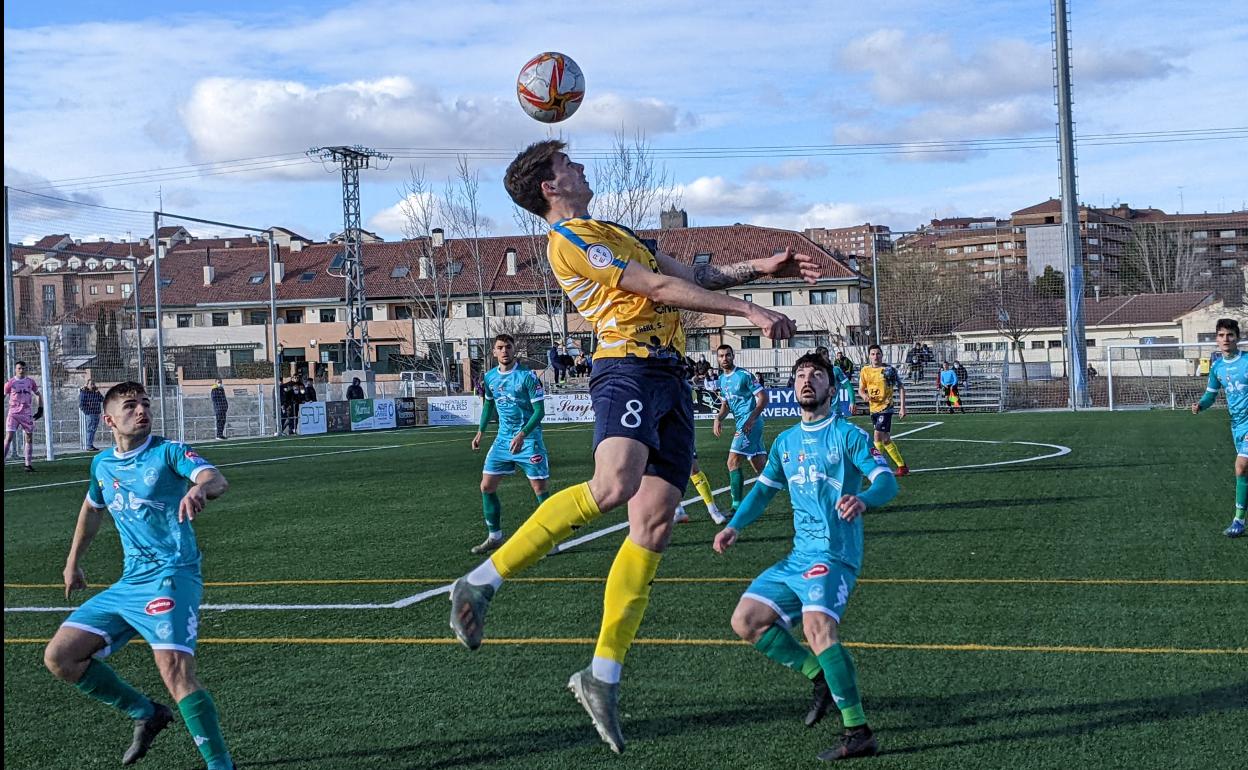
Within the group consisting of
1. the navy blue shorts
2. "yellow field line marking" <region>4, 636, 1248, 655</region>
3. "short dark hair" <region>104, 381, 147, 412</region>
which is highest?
"short dark hair" <region>104, 381, 147, 412</region>

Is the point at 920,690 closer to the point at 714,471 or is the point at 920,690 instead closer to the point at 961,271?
the point at 714,471

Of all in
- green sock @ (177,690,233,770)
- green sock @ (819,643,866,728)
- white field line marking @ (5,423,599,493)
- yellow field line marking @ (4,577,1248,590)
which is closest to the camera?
green sock @ (177,690,233,770)

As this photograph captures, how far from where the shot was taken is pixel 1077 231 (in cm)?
4128

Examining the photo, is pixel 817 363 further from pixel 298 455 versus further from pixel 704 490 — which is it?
pixel 298 455

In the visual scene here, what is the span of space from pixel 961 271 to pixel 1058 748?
63.4m

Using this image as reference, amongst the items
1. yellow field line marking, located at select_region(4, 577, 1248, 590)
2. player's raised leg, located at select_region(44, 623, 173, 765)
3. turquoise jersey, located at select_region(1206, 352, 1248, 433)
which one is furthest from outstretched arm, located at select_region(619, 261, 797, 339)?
turquoise jersey, located at select_region(1206, 352, 1248, 433)

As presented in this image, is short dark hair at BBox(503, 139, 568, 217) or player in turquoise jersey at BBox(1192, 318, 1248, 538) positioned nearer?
short dark hair at BBox(503, 139, 568, 217)

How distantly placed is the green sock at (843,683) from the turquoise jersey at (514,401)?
25.0ft

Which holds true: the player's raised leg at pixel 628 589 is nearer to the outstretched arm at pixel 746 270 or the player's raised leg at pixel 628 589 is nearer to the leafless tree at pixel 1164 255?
the outstretched arm at pixel 746 270

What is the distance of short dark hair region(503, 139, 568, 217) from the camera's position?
5.07m

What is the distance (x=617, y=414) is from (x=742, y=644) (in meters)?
2.72

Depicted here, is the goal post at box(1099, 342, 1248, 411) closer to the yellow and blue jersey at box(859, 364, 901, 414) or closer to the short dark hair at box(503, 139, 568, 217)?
the yellow and blue jersey at box(859, 364, 901, 414)

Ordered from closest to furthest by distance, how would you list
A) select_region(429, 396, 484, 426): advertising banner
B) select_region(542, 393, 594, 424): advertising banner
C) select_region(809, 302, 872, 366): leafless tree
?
select_region(542, 393, 594, 424): advertising banner, select_region(429, 396, 484, 426): advertising banner, select_region(809, 302, 872, 366): leafless tree

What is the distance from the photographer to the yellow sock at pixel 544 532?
15.0ft
